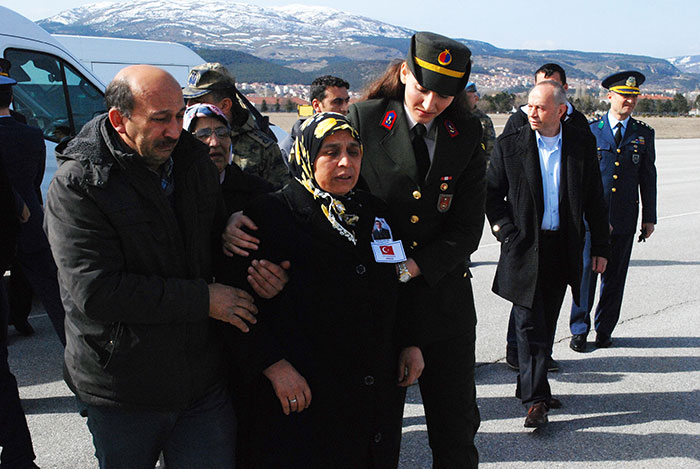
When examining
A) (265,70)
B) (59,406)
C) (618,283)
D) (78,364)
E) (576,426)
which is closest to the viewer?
(78,364)

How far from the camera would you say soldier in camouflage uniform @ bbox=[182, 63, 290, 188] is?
3.87 metres

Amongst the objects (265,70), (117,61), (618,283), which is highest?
(117,61)

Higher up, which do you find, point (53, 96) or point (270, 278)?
point (270, 278)

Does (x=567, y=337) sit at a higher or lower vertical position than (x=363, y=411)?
lower

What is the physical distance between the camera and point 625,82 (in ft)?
17.0

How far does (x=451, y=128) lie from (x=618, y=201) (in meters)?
3.13

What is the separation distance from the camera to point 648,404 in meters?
4.11

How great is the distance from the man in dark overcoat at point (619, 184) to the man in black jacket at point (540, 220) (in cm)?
133

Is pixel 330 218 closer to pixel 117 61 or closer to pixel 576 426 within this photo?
pixel 576 426

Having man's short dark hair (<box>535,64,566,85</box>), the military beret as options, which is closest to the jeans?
the military beret

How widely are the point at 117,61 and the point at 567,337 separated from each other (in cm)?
793

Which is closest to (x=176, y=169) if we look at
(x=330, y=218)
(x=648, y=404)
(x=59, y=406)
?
(x=330, y=218)

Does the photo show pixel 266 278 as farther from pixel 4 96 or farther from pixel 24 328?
pixel 24 328

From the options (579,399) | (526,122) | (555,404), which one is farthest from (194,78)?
(579,399)
